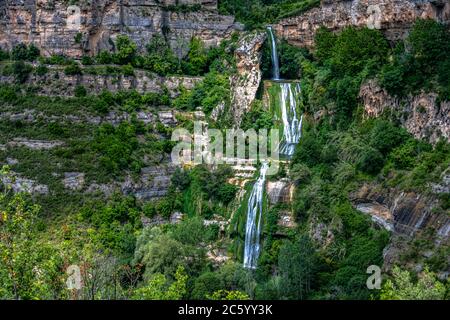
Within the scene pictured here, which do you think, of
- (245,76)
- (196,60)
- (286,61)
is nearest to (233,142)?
(245,76)

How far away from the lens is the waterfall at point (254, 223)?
5850 centimetres

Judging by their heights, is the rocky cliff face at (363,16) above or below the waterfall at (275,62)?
above

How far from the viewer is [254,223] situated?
60125mm

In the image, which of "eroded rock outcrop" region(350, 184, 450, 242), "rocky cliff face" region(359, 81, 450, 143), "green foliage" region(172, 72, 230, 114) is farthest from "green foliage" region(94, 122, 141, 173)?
"eroded rock outcrop" region(350, 184, 450, 242)

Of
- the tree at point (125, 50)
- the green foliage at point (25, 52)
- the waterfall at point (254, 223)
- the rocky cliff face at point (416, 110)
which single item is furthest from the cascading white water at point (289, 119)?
the green foliage at point (25, 52)

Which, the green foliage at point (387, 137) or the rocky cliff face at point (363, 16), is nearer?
the green foliage at point (387, 137)

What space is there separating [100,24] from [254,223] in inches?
1114

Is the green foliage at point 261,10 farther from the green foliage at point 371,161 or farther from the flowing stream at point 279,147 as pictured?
the green foliage at point 371,161

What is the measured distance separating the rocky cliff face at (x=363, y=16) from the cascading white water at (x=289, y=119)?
22.4 feet

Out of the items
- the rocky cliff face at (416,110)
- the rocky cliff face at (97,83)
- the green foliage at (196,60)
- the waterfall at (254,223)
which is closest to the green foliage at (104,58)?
the rocky cliff face at (97,83)

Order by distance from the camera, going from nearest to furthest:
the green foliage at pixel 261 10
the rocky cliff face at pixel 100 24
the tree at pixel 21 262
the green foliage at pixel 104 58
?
the tree at pixel 21 262 < the green foliage at pixel 104 58 < the rocky cliff face at pixel 100 24 < the green foliage at pixel 261 10

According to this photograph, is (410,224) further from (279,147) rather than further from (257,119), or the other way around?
(257,119)

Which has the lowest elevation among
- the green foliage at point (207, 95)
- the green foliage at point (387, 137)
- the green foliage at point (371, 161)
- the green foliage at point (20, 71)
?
the green foliage at point (371, 161)

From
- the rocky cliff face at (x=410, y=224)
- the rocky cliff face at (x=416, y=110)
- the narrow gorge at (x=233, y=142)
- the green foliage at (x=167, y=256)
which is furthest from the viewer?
the green foliage at (x=167, y=256)
